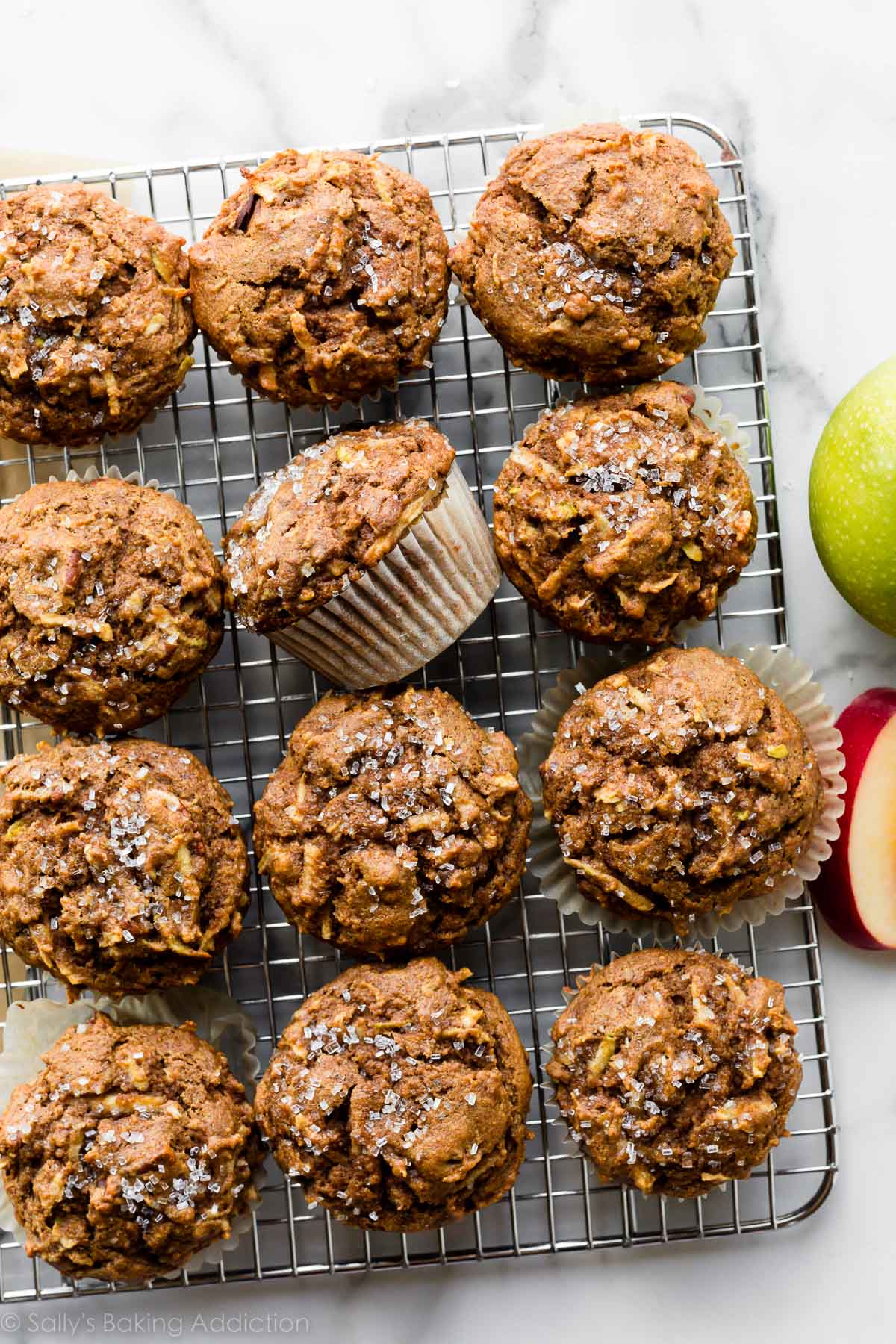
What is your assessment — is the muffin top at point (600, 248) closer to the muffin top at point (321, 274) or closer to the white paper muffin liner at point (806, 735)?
the muffin top at point (321, 274)

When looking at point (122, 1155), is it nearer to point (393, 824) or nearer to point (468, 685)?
point (393, 824)

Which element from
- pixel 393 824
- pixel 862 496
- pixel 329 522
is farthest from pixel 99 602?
pixel 862 496

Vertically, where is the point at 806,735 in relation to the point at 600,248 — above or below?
below

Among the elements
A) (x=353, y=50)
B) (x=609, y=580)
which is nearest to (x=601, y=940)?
(x=609, y=580)

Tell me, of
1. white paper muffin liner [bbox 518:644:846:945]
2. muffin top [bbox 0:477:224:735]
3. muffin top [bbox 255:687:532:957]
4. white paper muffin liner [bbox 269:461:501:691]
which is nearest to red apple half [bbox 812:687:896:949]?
white paper muffin liner [bbox 518:644:846:945]

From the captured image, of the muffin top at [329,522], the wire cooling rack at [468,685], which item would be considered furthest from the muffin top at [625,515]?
the wire cooling rack at [468,685]

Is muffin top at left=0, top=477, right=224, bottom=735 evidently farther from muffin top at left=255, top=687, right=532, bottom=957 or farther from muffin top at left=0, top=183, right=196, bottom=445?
muffin top at left=255, top=687, right=532, bottom=957

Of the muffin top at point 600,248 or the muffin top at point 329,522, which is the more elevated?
the muffin top at point 600,248
